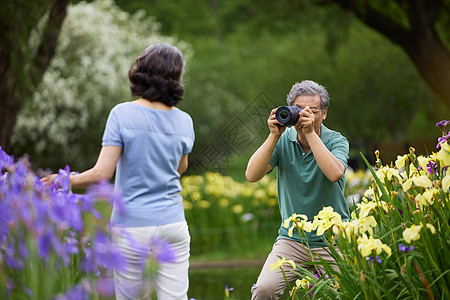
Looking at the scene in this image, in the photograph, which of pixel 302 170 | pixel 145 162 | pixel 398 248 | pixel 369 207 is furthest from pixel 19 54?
pixel 398 248

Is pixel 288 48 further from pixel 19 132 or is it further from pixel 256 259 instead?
pixel 256 259

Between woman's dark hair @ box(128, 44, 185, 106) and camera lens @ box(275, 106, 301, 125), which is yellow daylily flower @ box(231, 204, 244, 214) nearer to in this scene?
camera lens @ box(275, 106, 301, 125)

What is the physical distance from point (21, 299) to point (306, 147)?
6.26ft

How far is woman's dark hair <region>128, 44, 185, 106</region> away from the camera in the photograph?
2.82 metres

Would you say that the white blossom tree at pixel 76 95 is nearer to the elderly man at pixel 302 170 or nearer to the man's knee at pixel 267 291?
the elderly man at pixel 302 170

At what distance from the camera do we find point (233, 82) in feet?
71.8

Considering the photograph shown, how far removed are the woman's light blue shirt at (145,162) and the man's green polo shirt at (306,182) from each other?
77cm

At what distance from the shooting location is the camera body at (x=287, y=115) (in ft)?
10.3

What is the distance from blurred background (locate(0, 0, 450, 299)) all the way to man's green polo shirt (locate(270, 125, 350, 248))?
279 centimetres

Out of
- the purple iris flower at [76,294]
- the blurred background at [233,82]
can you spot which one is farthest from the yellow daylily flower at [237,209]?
the purple iris flower at [76,294]

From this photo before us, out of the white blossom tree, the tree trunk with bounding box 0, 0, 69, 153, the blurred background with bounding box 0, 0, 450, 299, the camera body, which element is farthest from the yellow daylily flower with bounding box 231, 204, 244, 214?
the white blossom tree

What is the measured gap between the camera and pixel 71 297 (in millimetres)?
1732

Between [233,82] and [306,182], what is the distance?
18.8m

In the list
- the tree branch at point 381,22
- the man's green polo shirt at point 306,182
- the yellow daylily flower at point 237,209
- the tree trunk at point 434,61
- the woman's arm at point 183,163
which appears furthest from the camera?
the tree branch at point 381,22
